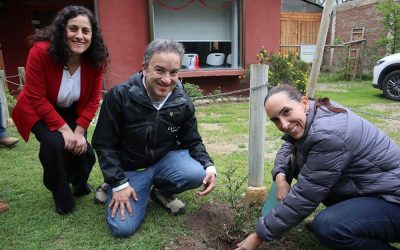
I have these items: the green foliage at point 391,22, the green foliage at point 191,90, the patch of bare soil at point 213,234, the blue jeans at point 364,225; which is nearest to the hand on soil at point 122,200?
the patch of bare soil at point 213,234

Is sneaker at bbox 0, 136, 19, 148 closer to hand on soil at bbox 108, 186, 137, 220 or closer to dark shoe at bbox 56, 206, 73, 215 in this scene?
dark shoe at bbox 56, 206, 73, 215

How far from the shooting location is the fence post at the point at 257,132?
2660 millimetres

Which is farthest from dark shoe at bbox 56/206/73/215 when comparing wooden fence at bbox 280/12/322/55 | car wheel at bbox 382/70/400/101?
wooden fence at bbox 280/12/322/55

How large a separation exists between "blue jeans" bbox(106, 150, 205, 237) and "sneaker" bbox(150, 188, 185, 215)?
7cm

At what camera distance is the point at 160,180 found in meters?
2.74

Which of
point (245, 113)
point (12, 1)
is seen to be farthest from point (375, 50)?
point (12, 1)

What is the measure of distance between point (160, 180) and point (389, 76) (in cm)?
800

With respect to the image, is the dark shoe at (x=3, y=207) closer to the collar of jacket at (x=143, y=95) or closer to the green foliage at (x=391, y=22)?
→ the collar of jacket at (x=143, y=95)

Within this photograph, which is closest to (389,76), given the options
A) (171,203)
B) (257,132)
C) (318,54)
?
(318,54)

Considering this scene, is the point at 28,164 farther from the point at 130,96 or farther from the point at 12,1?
the point at 12,1

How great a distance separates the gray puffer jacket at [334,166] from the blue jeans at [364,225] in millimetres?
72

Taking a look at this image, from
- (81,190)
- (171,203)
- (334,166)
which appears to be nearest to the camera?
(334,166)

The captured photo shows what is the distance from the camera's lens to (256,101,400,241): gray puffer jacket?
183 cm

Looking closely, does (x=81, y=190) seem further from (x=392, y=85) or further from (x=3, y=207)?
(x=392, y=85)
